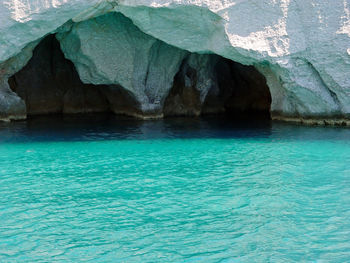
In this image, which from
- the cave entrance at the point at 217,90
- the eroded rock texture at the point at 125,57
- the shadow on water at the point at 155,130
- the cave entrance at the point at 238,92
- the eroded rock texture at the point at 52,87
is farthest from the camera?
the cave entrance at the point at 238,92

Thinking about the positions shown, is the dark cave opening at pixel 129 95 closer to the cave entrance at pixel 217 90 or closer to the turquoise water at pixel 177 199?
the cave entrance at pixel 217 90

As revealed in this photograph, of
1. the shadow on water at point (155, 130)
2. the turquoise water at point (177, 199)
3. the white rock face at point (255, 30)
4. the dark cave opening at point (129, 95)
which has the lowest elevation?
the turquoise water at point (177, 199)

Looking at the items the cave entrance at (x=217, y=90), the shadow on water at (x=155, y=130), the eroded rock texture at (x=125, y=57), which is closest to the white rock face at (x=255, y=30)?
the shadow on water at (x=155, y=130)

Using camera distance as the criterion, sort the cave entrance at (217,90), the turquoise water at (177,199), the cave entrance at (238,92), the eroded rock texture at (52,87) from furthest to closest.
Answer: the cave entrance at (238,92)
the eroded rock texture at (52,87)
the cave entrance at (217,90)
the turquoise water at (177,199)

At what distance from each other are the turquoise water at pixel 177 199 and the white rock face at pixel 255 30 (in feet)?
5.68

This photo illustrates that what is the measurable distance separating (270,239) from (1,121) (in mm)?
12172

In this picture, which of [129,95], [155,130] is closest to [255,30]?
[155,130]

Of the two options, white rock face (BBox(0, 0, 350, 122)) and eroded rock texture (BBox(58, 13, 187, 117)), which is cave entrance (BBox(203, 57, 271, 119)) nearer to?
eroded rock texture (BBox(58, 13, 187, 117))

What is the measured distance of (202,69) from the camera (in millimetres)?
17016

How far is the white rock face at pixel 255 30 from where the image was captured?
1087 centimetres

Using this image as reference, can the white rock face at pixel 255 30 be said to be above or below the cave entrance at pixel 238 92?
above

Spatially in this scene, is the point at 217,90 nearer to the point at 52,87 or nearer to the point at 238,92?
the point at 238,92

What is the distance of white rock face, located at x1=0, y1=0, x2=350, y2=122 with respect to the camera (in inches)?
428

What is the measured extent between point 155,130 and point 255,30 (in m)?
3.75
